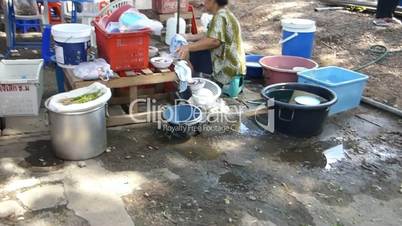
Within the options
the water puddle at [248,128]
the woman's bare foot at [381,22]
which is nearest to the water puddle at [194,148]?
the water puddle at [248,128]

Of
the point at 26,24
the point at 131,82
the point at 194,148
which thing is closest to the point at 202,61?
the point at 131,82

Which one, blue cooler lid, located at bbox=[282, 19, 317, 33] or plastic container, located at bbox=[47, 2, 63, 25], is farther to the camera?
plastic container, located at bbox=[47, 2, 63, 25]

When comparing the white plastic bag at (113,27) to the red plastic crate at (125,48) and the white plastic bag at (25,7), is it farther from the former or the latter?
the white plastic bag at (25,7)

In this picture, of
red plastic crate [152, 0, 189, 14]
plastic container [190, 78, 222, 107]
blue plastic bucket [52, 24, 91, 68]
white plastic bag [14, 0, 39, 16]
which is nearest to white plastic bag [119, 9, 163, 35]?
blue plastic bucket [52, 24, 91, 68]

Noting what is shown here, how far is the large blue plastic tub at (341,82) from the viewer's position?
4305 mm

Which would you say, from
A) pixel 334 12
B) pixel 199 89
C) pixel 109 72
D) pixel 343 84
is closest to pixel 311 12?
pixel 334 12

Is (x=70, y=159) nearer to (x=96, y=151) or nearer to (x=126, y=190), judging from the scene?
(x=96, y=151)

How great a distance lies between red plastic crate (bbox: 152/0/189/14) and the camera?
602cm

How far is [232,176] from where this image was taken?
334cm

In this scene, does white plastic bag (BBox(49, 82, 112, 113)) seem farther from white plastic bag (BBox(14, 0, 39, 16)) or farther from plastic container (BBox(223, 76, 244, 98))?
white plastic bag (BBox(14, 0, 39, 16))

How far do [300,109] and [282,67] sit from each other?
1380mm

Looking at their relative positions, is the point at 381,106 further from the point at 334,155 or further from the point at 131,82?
the point at 131,82

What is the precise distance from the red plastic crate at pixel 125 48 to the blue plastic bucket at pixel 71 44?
151 mm

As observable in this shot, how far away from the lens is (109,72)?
3734 millimetres
